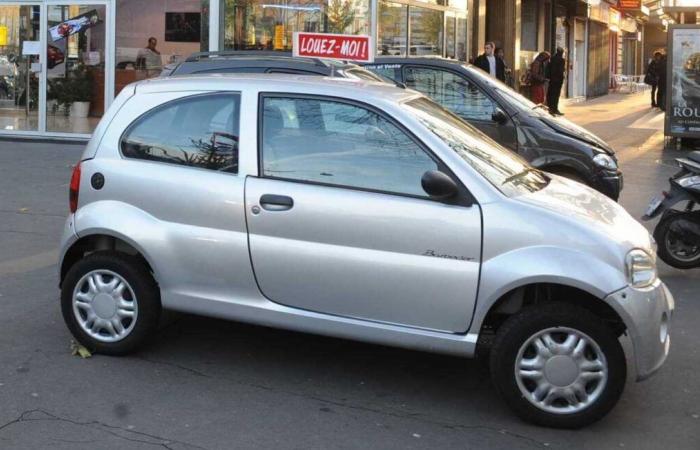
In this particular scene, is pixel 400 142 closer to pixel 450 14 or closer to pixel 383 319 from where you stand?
pixel 383 319

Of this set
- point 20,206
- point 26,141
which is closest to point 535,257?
point 20,206

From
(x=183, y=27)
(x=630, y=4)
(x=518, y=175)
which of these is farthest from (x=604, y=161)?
(x=630, y=4)

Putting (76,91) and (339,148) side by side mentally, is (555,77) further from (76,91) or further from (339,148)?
(339,148)

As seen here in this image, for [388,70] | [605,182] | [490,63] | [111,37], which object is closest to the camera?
[605,182]

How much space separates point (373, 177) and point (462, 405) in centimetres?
128

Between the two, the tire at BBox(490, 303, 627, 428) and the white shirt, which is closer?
the tire at BBox(490, 303, 627, 428)

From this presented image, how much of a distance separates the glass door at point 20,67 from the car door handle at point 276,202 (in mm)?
13717

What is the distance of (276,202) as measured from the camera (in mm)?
4938

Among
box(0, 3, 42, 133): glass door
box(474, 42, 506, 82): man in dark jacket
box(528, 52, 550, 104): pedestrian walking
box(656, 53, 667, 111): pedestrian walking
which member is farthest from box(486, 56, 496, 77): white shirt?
box(0, 3, 42, 133): glass door

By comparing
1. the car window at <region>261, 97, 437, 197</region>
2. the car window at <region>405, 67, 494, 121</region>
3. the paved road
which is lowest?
the paved road

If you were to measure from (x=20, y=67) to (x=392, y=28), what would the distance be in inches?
281

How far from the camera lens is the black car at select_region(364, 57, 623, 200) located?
9195mm

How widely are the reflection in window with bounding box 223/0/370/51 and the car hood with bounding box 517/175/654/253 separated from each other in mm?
12421

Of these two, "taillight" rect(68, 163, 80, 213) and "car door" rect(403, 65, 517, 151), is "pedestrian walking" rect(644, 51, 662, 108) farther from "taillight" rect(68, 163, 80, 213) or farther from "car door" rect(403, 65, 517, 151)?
"taillight" rect(68, 163, 80, 213)
